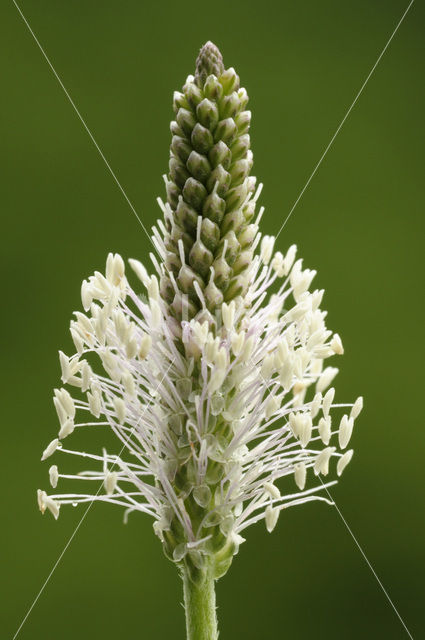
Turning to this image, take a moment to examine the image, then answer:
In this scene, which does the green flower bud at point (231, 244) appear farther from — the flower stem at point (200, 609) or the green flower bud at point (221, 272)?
the flower stem at point (200, 609)

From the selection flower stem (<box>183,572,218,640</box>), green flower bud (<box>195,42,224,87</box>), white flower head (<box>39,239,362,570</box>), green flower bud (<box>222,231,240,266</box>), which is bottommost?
flower stem (<box>183,572,218,640</box>)

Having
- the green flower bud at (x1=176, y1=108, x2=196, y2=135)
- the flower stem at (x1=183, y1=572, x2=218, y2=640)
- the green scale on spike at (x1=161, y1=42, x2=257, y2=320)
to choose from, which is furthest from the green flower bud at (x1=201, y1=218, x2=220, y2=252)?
the flower stem at (x1=183, y1=572, x2=218, y2=640)

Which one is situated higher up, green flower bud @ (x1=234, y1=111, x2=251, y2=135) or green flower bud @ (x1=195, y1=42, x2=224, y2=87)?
green flower bud @ (x1=195, y1=42, x2=224, y2=87)

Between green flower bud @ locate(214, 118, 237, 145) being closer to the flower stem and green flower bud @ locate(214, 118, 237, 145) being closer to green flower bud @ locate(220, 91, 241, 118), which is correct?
green flower bud @ locate(220, 91, 241, 118)

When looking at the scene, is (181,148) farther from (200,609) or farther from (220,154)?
(200,609)

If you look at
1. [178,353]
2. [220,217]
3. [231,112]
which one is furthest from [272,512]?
[231,112]

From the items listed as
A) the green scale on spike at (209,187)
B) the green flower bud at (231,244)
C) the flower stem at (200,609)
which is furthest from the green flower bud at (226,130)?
the flower stem at (200,609)
